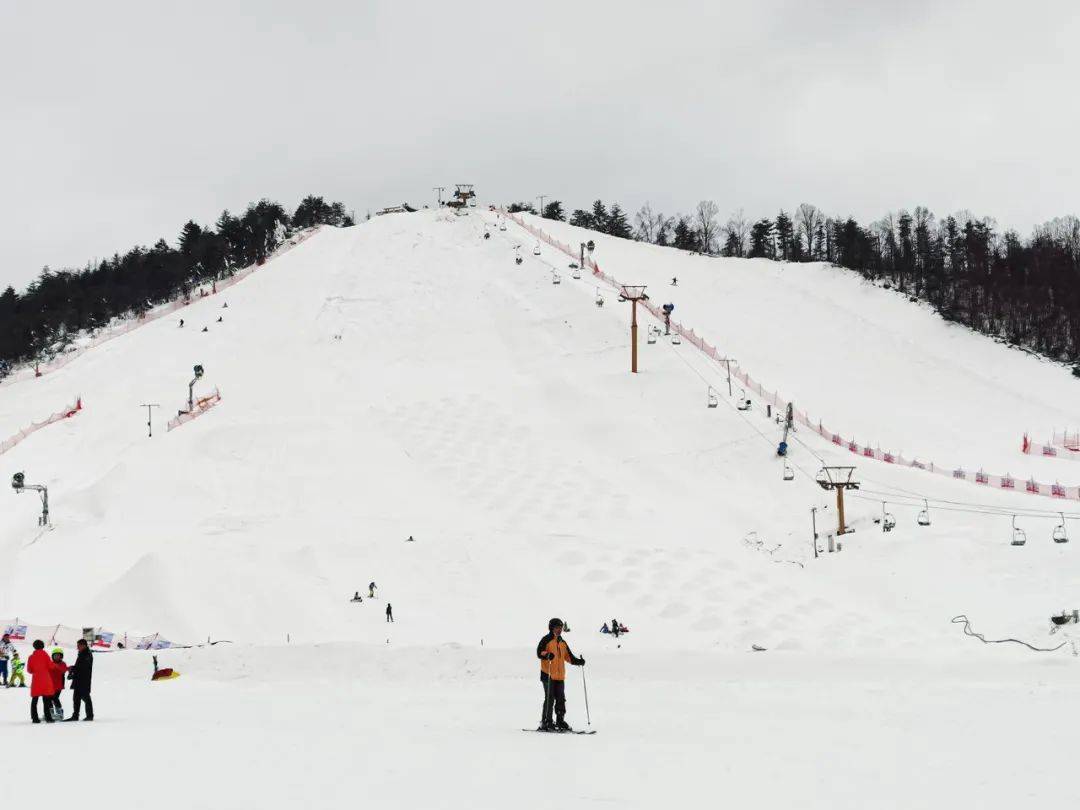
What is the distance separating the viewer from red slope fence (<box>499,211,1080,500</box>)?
32.1 meters

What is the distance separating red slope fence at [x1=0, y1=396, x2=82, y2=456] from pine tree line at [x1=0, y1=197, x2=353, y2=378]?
22811 millimetres

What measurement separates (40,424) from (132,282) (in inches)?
1916

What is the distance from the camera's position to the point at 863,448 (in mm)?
38844

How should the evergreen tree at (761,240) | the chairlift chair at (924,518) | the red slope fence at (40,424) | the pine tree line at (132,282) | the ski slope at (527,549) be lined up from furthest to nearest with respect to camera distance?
the evergreen tree at (761,240), the pine tree line at (132,282), the red slope fence at (40,424), the chairlift chair at (924,518), the ski slope at (527,549)

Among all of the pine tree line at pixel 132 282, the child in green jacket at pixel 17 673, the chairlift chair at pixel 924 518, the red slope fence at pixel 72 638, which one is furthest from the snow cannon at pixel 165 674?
the pine tree line at pixel 132 282

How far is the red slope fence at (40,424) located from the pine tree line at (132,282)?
22.8m

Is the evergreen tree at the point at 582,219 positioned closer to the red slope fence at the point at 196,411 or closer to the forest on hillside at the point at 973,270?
the forest on hillside at the point at 973,270

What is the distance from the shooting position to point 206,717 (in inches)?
518

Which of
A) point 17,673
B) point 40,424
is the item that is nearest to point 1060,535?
point 17,673

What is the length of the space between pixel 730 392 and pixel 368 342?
74.1ft

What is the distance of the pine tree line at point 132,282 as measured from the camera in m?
78.1

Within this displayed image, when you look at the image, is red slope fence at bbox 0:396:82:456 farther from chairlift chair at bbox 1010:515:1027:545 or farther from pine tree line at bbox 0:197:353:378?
chairlift chair at bbox 1010:515:1027:545

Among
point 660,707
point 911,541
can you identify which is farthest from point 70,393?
point 660,707

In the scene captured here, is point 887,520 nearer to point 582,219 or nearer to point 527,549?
point 527,549
